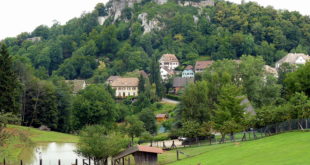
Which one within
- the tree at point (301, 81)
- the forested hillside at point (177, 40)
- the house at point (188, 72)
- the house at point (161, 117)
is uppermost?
the forested hillside at point (177, 40)

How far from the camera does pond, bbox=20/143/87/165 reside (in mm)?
52125

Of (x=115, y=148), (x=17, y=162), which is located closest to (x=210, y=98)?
(x=115, y=148)

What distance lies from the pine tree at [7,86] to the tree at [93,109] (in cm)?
1237

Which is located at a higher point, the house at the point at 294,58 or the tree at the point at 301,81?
the house at the point at 294,58

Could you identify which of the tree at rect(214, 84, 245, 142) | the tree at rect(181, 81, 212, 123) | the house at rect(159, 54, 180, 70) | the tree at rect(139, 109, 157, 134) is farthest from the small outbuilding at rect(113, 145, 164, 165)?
the house at rect(159, 54, 180, 70)

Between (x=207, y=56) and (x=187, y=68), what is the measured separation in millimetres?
15899

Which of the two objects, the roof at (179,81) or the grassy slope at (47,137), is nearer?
the grassy slope at (47,137)

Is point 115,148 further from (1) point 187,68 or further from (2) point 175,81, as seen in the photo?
(1) point 187,68

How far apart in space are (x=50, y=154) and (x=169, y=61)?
107178 mm

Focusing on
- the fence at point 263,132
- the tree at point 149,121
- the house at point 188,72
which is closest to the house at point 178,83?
the house at point 188,72

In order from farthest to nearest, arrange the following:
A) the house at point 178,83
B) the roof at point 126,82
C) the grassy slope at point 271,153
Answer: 1. the roof at point 126,82
2. the house at point 178,83
3. the grassy slope at point 271,153

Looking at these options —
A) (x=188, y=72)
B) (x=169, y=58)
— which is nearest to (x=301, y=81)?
(x=188, y=72)

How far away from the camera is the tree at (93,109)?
8525cm

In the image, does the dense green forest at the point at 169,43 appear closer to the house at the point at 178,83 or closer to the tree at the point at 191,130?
the house at the point at 178,83
